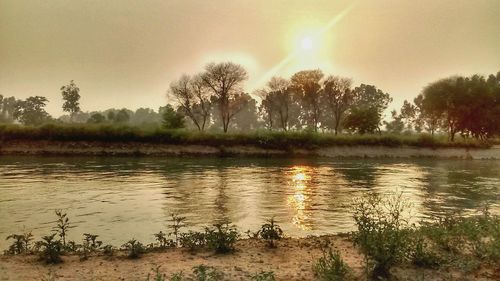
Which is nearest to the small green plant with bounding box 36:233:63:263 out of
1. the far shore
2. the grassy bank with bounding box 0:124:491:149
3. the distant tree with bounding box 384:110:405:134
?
the far shore

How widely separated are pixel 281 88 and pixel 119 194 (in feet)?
308

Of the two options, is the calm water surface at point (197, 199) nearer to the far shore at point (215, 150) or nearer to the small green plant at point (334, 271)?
the small green plant at point (334, 271)

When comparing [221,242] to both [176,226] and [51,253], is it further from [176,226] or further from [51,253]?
[51,253]

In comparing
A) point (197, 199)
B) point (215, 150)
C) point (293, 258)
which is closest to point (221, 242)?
point (293, 258)

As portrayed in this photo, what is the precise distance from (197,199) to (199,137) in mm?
42816

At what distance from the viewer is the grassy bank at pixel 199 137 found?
60281 mm

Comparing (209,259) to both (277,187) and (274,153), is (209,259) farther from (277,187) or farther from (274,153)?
(274,153)

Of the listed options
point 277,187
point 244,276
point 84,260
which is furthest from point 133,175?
point 244,276

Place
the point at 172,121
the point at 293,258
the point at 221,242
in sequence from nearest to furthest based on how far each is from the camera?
1. the point at 293,258
2. the point at 221,242
3. the point at 172,121

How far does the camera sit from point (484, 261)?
33.0ft

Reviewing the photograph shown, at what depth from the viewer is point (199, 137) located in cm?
6506

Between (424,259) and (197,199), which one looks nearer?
(424,259)

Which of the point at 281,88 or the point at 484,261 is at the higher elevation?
the point at 281,88

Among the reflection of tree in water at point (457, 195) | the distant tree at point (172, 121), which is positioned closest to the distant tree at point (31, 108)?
the distant tree at point (172, 121)
